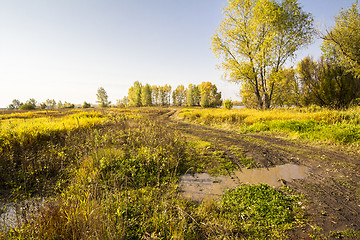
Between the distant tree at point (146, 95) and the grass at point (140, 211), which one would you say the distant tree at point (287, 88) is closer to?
the grass at point (140, 211)

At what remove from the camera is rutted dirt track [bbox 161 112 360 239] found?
2.46 metres

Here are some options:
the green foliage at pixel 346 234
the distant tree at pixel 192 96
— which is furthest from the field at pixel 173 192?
the distant tree at pixel 192 96

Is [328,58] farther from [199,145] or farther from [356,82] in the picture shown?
[199,145]

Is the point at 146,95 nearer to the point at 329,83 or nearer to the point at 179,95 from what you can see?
the point at 179,95

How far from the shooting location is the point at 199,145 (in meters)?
6.88

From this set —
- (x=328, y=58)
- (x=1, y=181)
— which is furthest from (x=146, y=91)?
(x=1, y=181)

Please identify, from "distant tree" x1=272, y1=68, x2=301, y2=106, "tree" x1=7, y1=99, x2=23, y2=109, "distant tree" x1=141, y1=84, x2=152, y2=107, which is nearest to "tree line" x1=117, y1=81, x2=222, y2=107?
"distant tree" x1=141, y1=84, x2=152, y2=107

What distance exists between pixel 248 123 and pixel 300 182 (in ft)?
26.3

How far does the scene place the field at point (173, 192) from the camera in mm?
2156

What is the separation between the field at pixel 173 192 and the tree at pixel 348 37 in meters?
9.08

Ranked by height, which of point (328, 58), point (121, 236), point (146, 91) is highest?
point (146, 91)

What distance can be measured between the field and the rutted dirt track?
2 cm

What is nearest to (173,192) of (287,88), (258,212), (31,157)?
(258,212)

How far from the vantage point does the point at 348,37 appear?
12195 mm
